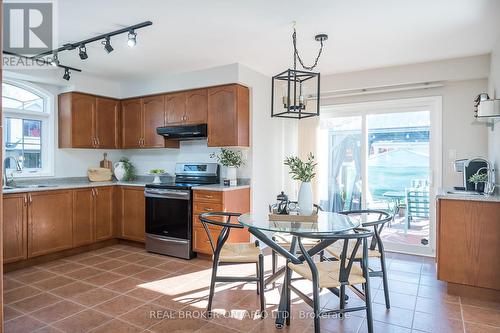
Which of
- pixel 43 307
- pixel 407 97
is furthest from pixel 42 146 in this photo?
→ pixel 407 97

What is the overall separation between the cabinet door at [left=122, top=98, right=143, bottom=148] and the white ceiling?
0.89 m

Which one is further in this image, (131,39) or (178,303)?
(131,39)

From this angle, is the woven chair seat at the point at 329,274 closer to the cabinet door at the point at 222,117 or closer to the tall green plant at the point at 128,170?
the cabinet door at the point at 222,117

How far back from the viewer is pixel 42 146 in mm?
4539

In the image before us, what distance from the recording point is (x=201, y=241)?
394 cm

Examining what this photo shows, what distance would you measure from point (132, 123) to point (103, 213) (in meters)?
1.46

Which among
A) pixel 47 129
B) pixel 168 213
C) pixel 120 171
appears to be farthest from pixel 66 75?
pixel 168 213

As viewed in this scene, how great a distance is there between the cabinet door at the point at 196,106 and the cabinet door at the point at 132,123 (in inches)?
38.5

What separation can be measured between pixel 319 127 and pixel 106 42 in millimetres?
2997

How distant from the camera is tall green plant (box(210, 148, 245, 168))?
4.20 meters

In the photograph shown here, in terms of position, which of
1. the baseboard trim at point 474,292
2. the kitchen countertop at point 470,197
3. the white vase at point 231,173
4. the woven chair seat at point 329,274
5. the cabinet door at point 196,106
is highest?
the cabinet door at point 196,106

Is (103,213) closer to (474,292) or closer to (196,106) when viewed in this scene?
(196,106)

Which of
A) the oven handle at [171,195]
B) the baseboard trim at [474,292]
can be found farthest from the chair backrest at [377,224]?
the oven handle at [171,195]

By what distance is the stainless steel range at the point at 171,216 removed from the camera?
13.1 feet
